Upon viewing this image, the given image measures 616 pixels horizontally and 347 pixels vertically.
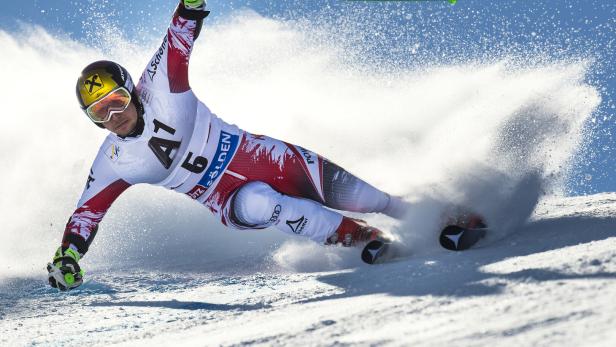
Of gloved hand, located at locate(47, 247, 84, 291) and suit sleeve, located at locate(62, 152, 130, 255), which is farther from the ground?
suit sleeve, located at locate(62, 152, 130, 255)

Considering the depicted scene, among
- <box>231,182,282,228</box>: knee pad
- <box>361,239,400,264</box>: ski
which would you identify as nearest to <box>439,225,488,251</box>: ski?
<box>361,239,400,264</box>: ski

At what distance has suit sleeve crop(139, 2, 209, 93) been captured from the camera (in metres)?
5.08

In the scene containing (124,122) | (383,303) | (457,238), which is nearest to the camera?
(383,303)

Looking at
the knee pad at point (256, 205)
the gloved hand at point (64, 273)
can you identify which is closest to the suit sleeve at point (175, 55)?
the knee pad at point (256, 205)

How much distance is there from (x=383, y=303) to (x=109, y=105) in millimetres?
2685

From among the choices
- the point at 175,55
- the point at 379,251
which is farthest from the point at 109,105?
the point at 379,251

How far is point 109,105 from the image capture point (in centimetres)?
488

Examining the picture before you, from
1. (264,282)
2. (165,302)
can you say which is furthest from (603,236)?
(165,302)

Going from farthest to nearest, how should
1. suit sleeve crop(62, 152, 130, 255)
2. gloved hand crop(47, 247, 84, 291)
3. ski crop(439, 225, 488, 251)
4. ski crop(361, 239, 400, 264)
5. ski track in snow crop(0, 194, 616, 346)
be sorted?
ski crop(361, 239, 400, 264) → suit sleeve crop(62, 152, 130, 255) → ski crop(439, 225, 488, 251) → gloved hand crop(47, 247, 84, 291) → ski track in snow crop(0, 194, 616, 346)

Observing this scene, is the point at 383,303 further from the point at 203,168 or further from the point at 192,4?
the point at 192,4

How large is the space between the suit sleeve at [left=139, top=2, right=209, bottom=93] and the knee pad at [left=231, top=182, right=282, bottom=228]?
932 mm

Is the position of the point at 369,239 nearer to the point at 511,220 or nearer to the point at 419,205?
the point at 419,205

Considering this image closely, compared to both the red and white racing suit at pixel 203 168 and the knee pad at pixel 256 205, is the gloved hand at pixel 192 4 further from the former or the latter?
the knee pad at pixel 256 205

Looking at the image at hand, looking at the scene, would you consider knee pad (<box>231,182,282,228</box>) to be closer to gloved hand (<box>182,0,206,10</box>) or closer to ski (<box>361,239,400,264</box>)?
ski (<box>361,239,400,264</box>)
